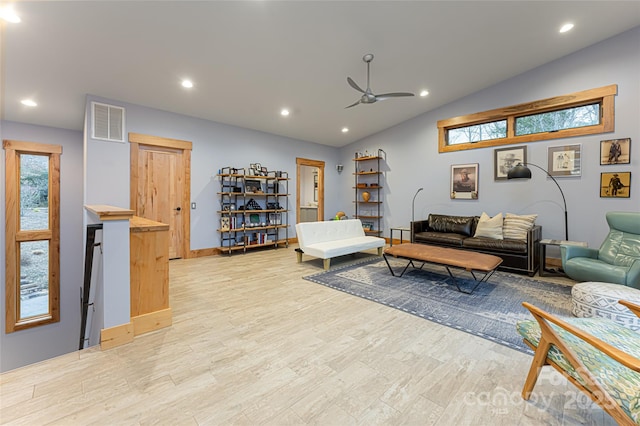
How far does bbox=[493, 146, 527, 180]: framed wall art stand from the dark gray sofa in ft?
3.13

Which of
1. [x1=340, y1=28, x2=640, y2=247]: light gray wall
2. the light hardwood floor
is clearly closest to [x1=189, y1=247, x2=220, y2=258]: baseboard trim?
the light hardwood floor

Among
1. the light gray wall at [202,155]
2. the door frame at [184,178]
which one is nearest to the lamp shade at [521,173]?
the light gray wall at [202,155]

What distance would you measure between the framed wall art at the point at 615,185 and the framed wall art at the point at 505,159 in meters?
1.10

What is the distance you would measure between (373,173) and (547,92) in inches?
148

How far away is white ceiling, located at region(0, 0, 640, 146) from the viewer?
9.08ft

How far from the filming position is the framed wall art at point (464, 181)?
5.38 metres

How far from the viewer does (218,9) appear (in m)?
2.73

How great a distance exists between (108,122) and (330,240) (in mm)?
4260

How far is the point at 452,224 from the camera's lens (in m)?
5.27

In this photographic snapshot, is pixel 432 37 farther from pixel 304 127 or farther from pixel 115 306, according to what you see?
pixel 115 306

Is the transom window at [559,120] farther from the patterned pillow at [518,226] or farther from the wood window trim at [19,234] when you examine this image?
the wood window trim at [19,234]

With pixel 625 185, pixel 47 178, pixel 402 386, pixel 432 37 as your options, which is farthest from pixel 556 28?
pixel 47 178

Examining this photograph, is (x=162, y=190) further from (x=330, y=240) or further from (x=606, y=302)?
(x=606, y=302)

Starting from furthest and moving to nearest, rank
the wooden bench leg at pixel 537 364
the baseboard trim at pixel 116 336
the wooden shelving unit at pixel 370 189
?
the wooden shelving unit at pixel 370 189 < the baseboard trim at pixel 116 336 < the wooden bench leg at pixel 537 364
